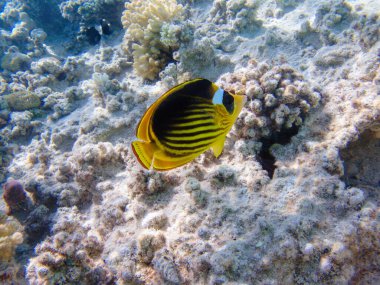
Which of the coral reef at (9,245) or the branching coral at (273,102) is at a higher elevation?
the branching coral at (273,102)

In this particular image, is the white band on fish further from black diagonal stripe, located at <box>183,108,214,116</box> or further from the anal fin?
the anal fin

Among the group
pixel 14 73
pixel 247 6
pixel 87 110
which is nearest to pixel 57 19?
pixel 14 73

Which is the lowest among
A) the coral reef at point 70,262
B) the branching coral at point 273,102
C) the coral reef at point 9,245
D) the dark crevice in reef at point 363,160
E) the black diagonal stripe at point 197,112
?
the coral reef at point 9,245

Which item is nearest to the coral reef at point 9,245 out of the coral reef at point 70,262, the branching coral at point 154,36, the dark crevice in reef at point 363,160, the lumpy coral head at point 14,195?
the lumpy coral head at point 14,195

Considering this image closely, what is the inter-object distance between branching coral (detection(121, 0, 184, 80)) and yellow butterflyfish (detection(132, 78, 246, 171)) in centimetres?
316

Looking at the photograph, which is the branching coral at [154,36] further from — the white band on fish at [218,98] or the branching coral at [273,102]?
the white band on fish at [218,98]

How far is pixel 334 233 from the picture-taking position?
2.29 meters

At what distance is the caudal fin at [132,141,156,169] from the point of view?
1586mm

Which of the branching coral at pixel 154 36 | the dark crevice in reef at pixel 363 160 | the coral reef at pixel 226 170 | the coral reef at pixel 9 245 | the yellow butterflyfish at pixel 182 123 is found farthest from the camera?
the branching coral at pixel 154 36

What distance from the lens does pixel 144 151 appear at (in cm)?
160

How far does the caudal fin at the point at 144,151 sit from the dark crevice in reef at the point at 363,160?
7.86 feet

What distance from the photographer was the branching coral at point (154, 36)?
4509 millimetres

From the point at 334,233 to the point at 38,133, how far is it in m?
5.50

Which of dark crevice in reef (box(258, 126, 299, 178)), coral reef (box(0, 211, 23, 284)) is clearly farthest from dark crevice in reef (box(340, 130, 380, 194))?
coral reef (box(0, 211, 23, 284))
